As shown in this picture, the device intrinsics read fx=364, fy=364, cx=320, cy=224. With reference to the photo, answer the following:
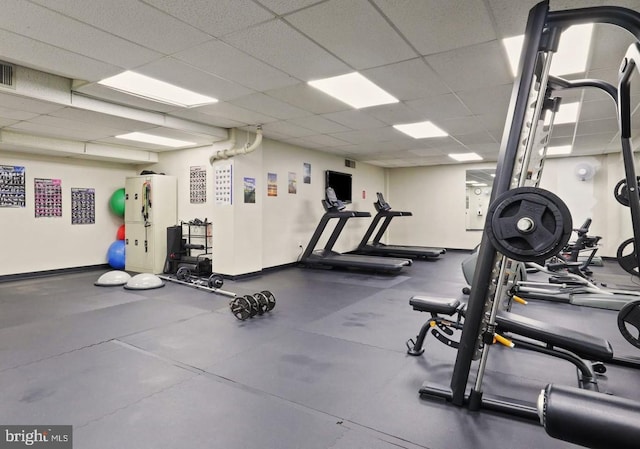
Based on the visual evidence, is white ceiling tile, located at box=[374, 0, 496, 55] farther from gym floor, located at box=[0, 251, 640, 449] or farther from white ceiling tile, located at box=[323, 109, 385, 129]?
gym floor, located at box=[0, 251, 640, 449]

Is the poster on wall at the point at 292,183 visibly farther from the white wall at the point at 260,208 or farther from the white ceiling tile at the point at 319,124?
the white ceiling tile at the point at 319,124

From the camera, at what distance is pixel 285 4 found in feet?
7.84

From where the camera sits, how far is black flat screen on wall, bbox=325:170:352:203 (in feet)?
28.3

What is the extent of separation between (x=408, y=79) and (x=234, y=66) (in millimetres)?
1766

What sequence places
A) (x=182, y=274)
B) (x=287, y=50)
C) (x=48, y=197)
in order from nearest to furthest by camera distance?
1. (x=287, y=50)
2. (x=182, y=274)
3. (x=48, y=197)

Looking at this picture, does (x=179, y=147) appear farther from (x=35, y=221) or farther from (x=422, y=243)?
(x=422, y=243)

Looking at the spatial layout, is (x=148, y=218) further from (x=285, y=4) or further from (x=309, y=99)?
(x=285, y=4)

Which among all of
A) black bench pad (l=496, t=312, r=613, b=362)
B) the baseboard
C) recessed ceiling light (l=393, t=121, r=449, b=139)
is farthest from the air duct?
Result: black bench pad (l=496, t=312, r=613, b=362)

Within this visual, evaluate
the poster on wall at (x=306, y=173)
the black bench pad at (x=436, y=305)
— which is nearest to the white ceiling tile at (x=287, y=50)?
the black bench pad at (x=436, y=305)

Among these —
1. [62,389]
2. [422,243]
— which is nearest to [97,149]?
[62,389]

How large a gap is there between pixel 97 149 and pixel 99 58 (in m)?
4.09

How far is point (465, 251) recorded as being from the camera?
34.1ft

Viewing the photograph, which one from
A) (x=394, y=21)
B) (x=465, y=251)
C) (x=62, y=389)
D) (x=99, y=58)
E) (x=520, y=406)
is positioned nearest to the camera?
(x=520, y=406)

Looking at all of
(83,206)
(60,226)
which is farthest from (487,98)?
(60,226)
